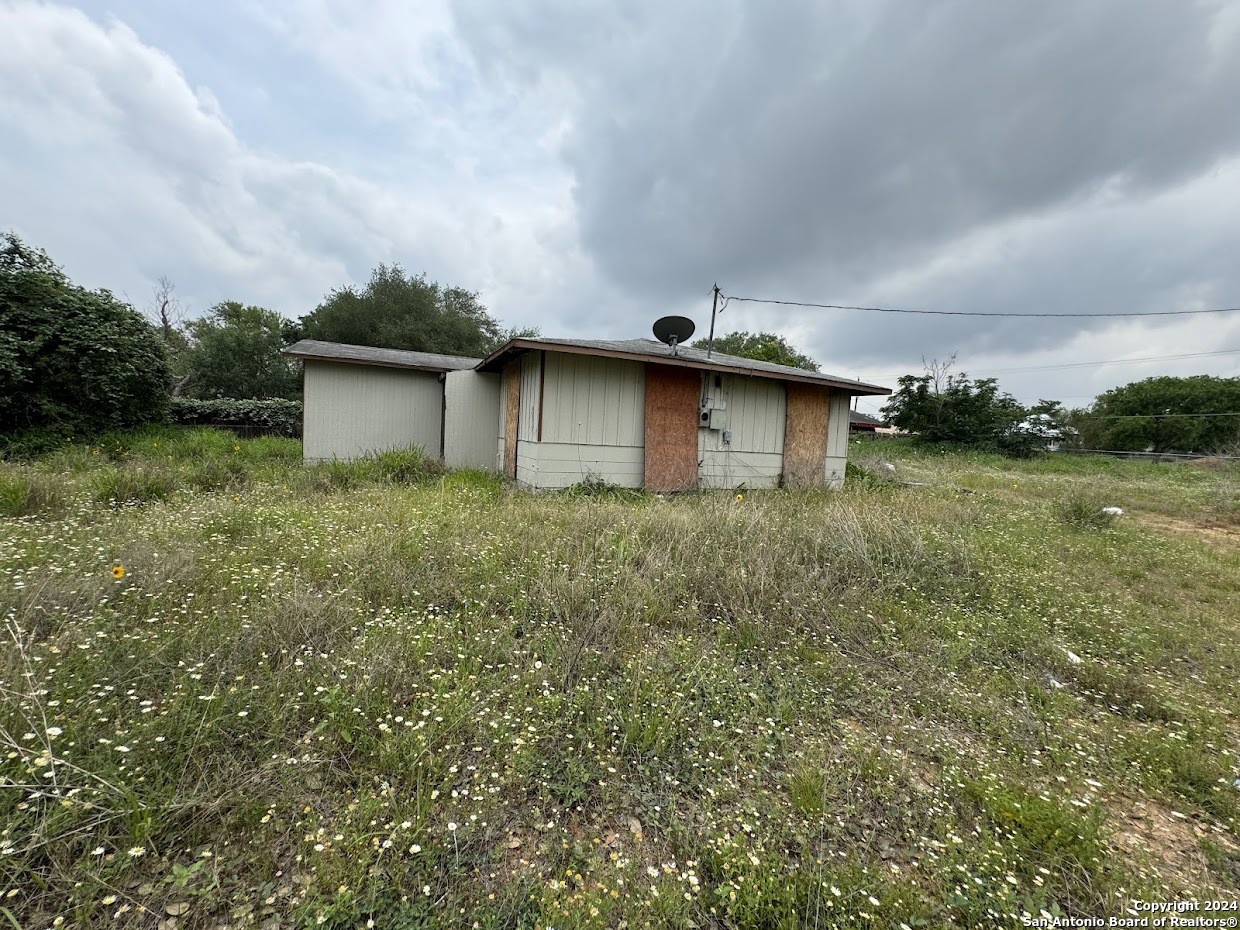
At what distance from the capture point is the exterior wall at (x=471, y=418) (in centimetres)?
945

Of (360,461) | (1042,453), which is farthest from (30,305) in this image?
(1042,453)

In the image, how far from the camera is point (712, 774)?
1876 mm

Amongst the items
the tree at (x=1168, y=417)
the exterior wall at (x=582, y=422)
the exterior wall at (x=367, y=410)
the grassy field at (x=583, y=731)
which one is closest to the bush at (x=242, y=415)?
the exterior wall at (x=367, y=410)

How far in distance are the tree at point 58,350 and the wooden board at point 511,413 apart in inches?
315

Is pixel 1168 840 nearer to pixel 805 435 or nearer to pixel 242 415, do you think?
pixel 805 435

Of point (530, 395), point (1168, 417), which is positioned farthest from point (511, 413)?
point (1168, 417)

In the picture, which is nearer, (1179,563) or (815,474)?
(1179,563)

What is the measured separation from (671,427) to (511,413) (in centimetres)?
295

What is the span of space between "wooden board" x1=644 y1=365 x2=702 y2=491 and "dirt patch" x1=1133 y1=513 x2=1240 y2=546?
6.99 metres

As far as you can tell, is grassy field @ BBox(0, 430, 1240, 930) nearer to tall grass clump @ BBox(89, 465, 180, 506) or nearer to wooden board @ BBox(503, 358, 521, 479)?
tall grass clump @ BBox(89, 465, 180, 506)

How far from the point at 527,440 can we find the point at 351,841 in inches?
239

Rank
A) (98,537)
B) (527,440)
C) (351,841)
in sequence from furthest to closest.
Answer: (527,440) < (98,537) < (351,841)

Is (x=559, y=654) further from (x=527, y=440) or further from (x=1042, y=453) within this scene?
(x=1042, y=453)

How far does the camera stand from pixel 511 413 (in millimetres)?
8398
